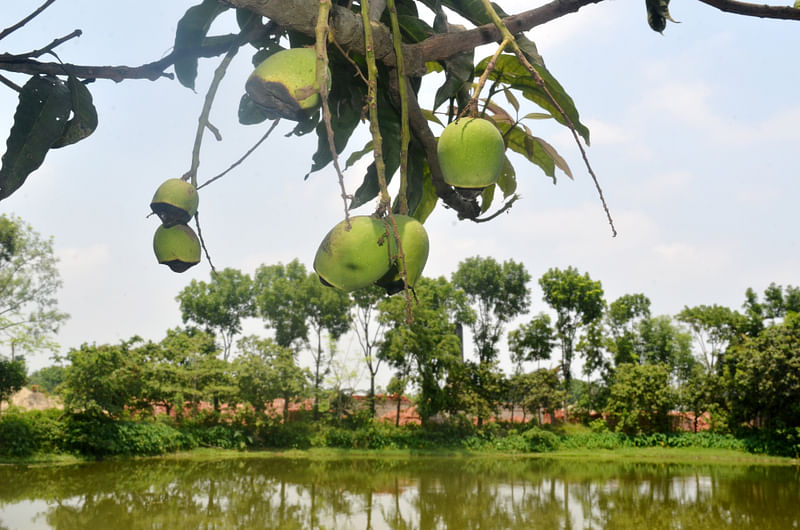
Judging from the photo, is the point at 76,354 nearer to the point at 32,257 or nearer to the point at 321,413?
the point at 32,257

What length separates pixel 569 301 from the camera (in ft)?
87.2

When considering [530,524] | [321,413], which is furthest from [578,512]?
[321,413]

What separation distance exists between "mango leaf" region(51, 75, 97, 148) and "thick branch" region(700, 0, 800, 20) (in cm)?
78

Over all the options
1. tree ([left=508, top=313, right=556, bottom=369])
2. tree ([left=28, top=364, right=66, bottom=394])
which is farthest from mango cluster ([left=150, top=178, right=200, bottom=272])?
tree ([left=28, top=364, right=66, bottom=394])

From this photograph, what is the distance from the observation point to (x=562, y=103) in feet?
2.81

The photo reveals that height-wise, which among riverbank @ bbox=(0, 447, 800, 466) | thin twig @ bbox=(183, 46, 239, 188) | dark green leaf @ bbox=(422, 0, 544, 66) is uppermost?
dark green leaf @ bbox=(422, 0, 544, 66)

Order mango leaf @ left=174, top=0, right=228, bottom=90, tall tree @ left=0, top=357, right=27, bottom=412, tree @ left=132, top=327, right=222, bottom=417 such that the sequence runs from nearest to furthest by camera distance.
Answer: mango leaf @ left=174, top=0, right=228, bottom=90
tall tree @ left=0, top=357, right=27, bottom=412
tree @ left=132, top=327, right=222, bottom=417

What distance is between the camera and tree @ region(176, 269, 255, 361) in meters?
27.1

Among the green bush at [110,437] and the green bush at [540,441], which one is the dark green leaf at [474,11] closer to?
the green bush at [110,437]

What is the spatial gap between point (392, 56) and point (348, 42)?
0.08 meters

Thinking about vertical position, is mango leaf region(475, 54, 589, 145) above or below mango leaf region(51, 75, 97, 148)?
above

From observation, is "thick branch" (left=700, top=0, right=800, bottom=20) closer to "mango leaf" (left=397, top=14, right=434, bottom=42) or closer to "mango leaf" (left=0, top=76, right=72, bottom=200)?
"mango leaf" (left=397, top=14, right=434, bottom=42)

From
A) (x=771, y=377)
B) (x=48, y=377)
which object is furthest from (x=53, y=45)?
(x=48, y=377)

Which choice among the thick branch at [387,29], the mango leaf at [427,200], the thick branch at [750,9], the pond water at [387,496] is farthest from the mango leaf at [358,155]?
the pond water at [387,496]
